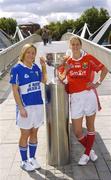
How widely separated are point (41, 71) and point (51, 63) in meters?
0.28

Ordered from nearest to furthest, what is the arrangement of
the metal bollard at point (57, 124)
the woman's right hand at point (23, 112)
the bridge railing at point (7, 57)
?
the woman's right hand at point (23, 112) → the metal bollard at point (57, 124) → the bridge railing at point (7, 57)

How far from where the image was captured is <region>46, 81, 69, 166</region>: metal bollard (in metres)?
5.80

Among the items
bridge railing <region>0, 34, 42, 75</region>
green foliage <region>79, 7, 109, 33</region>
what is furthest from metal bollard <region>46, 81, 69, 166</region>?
green foliage <region>79, 7, 109, 33</region>

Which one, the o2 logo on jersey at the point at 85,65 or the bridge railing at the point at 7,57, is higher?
the o2 logo on jersey at the point at 85,65

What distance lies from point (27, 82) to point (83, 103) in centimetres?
76

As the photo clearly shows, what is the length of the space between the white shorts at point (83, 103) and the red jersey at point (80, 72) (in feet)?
0.24

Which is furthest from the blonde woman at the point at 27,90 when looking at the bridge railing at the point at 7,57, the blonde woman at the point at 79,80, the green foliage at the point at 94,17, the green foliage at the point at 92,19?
the green foliage at the point at 94,17

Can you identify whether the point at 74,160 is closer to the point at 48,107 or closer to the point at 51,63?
the point at 48,107

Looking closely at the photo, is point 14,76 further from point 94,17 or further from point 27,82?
point 94,17

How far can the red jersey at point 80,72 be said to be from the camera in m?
5.70

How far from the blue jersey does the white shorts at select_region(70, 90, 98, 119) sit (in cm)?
47

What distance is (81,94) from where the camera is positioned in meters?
5.76

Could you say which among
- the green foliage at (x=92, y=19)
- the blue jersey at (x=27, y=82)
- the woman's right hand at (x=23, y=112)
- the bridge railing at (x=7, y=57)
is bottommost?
the green foliage at (x=92, y=19)

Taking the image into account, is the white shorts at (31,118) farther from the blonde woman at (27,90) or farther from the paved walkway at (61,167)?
the paved walkway at (61,167)
